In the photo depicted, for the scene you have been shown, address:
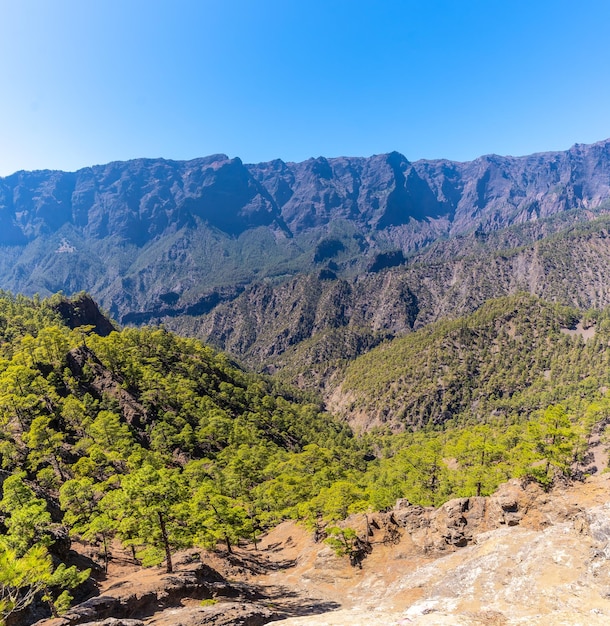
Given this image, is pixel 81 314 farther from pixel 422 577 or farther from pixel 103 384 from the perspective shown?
pixel 422 577

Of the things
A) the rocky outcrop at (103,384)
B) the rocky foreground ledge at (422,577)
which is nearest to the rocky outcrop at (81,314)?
the rocky outcrop at (103,384)

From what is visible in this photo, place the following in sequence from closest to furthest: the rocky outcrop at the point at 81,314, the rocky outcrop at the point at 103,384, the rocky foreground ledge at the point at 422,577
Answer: the rocky foreground ledge at the point at 422,577
the rocky outcrop at the point at 103,384
the rocky outcrop at the point at 81,314

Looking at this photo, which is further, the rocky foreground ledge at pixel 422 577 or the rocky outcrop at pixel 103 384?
the rocky outcrop at pixel 103 384

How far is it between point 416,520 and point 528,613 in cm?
3216

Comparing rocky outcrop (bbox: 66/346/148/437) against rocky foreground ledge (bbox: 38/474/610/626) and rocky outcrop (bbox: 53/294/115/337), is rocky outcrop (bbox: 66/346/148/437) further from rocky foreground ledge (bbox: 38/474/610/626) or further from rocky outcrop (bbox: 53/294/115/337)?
rocky outcrop (bbox: 53/294/115/337)

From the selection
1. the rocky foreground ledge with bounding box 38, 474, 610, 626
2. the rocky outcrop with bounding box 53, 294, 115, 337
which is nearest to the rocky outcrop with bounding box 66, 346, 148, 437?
the rocky foreground ledge with bounding box 38, 474, 610, 626

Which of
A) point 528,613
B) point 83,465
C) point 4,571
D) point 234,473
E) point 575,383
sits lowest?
point 575,383

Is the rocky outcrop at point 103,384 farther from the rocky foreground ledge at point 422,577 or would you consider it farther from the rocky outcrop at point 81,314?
the rocky outcrop at point 81,314

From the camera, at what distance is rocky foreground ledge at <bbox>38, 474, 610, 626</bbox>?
20.0 meters

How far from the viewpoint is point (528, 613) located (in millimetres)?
18922

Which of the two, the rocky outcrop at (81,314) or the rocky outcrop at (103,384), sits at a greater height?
the rocky outcrop at (81,314)

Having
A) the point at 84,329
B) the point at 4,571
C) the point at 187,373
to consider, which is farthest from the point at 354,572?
the point at 84,329

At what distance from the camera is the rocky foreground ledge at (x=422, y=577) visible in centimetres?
2000

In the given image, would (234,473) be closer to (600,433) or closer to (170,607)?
(170,607)
